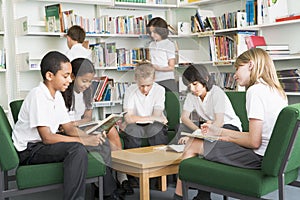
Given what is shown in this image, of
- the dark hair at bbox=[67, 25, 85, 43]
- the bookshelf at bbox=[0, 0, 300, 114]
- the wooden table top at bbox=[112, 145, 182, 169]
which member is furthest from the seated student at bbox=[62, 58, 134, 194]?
the dark hair at bbox=[67, 25, 85, 43]

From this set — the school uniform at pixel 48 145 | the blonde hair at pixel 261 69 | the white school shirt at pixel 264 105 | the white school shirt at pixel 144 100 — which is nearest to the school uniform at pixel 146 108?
the white school shirt at pixel 144 100

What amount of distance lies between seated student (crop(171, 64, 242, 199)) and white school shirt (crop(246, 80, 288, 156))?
0.17 m

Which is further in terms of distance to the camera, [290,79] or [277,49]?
[277,49]

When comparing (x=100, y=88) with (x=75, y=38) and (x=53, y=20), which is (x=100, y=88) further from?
(x=53, y=20)

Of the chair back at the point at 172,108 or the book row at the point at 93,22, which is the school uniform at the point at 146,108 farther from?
the book row at the point at 93,22

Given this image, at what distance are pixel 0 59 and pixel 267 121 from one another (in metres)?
3.09

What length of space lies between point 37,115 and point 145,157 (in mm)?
735

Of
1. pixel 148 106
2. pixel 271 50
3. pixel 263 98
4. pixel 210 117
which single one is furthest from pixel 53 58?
pixel 271 50

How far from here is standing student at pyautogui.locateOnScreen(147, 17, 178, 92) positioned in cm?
230

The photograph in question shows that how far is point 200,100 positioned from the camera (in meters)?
2.42

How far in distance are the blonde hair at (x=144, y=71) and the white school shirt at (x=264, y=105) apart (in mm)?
602

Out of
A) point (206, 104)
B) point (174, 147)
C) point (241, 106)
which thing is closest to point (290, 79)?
point (241, 106)

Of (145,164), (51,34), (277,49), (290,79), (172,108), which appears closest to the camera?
(172,108)

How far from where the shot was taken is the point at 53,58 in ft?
9.91
